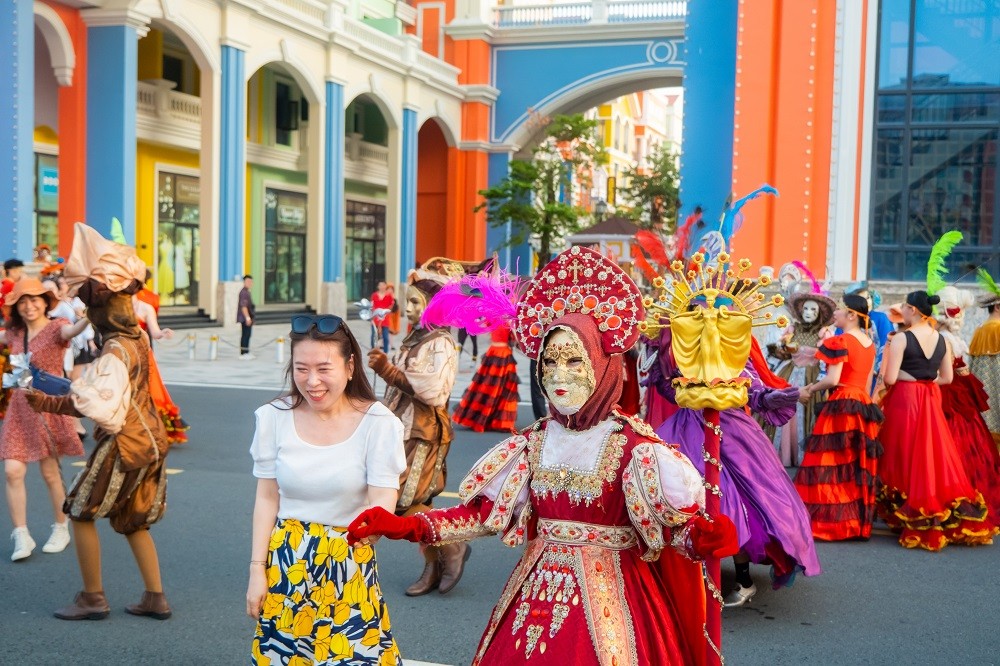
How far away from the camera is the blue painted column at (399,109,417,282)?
33.1 metres

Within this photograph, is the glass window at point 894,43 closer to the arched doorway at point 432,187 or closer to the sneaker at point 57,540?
the sneaker at point 57,540

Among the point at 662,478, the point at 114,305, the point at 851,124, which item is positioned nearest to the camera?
the point at 662,478

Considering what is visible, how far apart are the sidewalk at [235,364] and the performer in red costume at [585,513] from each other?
1045cm

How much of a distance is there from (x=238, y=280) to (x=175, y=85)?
531 cm

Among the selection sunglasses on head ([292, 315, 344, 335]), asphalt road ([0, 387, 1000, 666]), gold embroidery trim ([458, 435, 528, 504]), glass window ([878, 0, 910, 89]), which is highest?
Result: glass window ([878, 0, 910, 89])

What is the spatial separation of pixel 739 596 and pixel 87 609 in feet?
11.3

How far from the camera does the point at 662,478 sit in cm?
322

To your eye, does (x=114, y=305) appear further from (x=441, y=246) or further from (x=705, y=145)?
(x=441, y=246)

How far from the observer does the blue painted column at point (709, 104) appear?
1717 centimetres

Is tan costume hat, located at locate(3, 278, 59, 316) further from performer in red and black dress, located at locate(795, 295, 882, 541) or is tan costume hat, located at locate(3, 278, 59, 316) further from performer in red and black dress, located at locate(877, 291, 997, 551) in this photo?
performer in red and black dress, located at locate(877, 291, 997, 551)

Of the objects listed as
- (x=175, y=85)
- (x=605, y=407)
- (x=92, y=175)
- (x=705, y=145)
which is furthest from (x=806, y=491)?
(x=175, y=85)

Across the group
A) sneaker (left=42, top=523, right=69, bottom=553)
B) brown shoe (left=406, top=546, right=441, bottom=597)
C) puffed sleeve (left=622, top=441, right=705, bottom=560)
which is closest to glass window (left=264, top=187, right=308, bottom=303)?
sneaker (left=42, top=523, right=69, bottom=553)

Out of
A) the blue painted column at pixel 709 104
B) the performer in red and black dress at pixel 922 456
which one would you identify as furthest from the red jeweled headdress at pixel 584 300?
the blue painted column at pixel 709 104

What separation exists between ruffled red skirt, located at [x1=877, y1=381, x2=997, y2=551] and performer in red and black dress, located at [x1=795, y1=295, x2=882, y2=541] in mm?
179
